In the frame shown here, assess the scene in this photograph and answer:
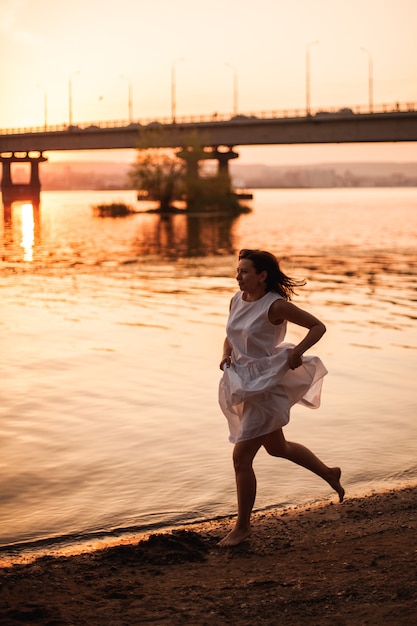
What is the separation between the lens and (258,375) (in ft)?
19.2

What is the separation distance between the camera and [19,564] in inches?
216

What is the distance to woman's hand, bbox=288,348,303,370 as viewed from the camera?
580cm

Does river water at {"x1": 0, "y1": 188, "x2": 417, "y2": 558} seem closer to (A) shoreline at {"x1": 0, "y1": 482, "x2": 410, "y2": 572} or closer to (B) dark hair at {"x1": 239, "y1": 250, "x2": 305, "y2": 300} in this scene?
(A) shoreline at {"x1": 0, "y1": 482, "x2": 410, "y2": 572}

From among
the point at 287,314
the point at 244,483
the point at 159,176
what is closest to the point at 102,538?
the point at 244,483

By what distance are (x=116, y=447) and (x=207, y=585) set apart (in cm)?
334

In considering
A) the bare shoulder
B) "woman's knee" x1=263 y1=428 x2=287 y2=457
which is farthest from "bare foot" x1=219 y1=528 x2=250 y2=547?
the bare shoulder

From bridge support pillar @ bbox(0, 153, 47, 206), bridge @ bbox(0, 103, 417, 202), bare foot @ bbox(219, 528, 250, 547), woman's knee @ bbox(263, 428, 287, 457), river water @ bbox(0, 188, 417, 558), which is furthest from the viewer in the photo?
bridge support pillar @ bbox(0, 153, 47, 206)

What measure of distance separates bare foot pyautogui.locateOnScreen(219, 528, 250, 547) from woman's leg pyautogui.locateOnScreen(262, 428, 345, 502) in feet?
1.69

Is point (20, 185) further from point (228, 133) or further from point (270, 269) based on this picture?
point (270, 269)

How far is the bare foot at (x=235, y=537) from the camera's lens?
5.71 metres

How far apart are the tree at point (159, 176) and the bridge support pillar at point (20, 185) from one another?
4900 centimetres

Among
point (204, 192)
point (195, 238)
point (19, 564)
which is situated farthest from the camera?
point (204, 192)

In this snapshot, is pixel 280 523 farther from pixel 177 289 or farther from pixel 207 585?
pixel 177 289

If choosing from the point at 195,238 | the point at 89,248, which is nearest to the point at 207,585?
the point at 89,248
